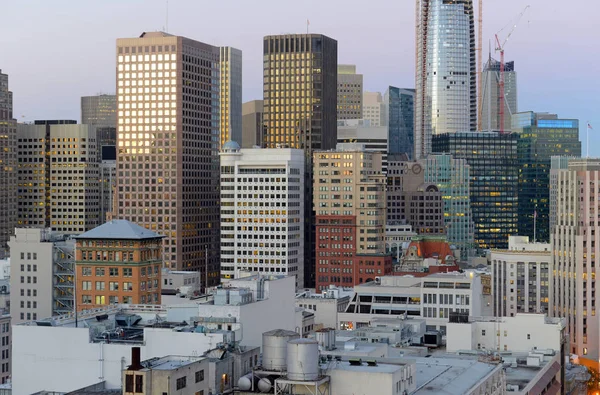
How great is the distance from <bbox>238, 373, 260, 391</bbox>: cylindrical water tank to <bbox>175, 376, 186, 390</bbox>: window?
6564 mm

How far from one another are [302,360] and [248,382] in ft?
22.2

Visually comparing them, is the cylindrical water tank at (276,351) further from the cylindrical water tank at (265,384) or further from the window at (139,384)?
the window at (139,384)

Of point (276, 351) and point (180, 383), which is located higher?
point (276, 351)

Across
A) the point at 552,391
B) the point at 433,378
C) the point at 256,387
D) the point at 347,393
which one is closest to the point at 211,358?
the point at 256,387

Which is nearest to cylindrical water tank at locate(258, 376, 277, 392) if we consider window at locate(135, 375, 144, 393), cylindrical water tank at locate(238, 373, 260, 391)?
cylindrical water tank at locate(238, 373, 260, 391)

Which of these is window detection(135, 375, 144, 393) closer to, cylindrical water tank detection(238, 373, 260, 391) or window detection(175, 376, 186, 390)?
window detection(175, 376, 186, 390)

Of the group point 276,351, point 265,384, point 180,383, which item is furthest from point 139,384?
point 276,351

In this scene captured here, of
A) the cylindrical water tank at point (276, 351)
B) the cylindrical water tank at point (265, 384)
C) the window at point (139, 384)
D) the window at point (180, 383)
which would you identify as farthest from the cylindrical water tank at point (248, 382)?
the window at point (139, 384)

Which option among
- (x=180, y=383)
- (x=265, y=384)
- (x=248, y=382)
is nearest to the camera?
(x=180, y=383)

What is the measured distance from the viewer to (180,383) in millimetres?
108125

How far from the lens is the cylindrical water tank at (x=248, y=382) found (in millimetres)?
112750

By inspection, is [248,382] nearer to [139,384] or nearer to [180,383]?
[180,383]

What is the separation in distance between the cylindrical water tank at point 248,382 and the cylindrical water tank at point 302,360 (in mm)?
4746

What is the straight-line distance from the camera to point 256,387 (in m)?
113
